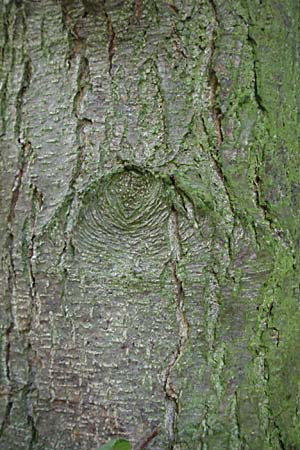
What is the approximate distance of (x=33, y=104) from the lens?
1046 millimetres

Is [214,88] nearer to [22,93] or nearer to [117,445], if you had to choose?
[22,93]

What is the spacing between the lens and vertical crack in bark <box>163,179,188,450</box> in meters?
0.97

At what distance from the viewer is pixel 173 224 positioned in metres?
0.97

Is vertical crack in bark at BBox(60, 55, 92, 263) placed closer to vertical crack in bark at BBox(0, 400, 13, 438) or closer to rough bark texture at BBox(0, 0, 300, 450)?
rough bark texture at BBox(0, 0, 300, 450)

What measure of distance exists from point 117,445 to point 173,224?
1.07 feet

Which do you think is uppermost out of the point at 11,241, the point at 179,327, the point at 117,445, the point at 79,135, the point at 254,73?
the point at 254,73

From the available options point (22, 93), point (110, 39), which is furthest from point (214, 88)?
point (22, 93)

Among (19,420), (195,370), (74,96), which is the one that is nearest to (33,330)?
(19,420)

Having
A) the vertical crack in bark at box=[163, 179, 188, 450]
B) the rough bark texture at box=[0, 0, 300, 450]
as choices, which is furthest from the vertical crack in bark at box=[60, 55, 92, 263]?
the vertical crack in bark at box=[163, 179, 188, 450]

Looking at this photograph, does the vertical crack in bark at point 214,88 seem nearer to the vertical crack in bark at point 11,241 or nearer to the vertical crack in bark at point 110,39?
the vertical crack in bark at point 110,39

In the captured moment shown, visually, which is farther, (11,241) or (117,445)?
(11,241)

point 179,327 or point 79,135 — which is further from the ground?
point 79,135

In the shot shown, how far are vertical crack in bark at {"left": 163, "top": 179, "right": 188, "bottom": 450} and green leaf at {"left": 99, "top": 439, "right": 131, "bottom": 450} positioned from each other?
70mm

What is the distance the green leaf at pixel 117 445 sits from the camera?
94 centimetres
